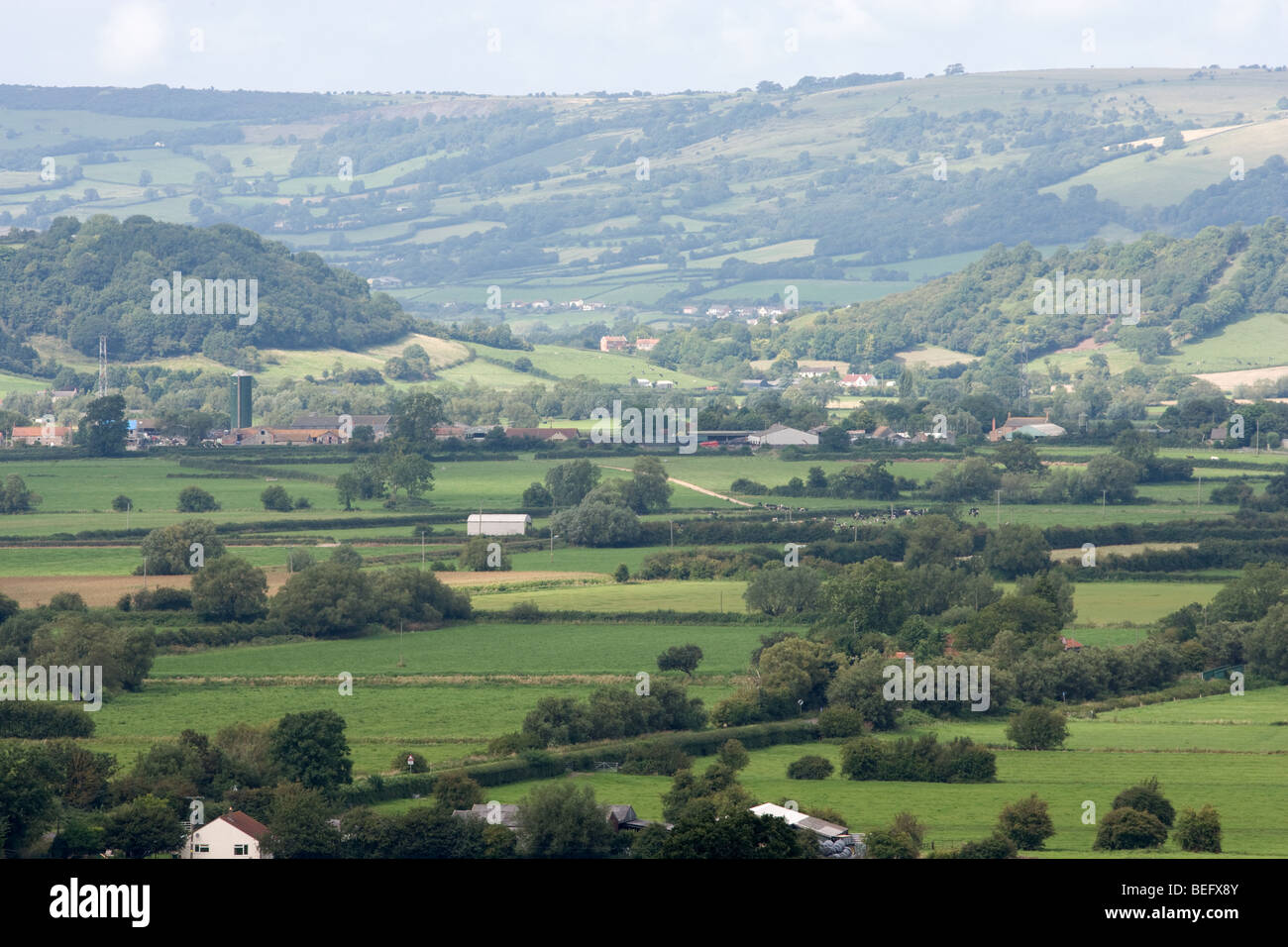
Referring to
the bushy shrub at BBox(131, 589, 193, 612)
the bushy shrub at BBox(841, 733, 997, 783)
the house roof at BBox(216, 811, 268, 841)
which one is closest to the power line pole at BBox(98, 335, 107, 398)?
the bushy shrub at BBox(131, 589, 193, 612)

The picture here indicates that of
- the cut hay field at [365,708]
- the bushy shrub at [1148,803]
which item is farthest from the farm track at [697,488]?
the bushy shrub at [1148,803]

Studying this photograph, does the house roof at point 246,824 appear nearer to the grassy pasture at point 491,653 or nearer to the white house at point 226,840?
the white house at point 226,840

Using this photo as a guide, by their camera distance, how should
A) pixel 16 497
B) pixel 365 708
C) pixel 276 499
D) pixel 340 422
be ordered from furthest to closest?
pixel 340 422
pixel 16 497
pixel 276 499
pixel 365 708

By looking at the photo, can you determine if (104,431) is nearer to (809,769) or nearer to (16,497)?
(16,497)

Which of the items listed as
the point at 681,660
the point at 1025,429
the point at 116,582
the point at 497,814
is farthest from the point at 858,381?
the point at 497,814

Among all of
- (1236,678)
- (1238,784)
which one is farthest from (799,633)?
(1238,784)
